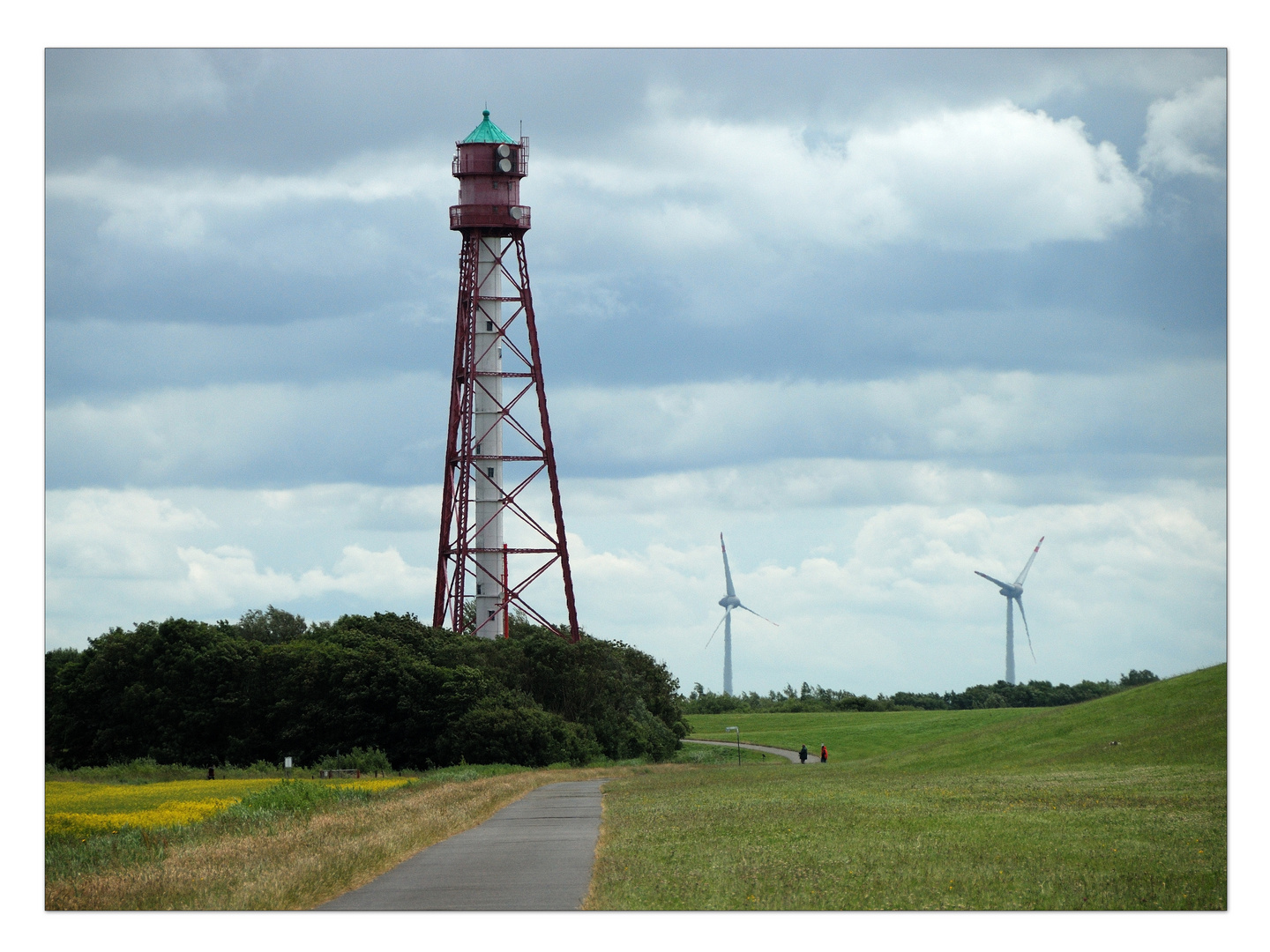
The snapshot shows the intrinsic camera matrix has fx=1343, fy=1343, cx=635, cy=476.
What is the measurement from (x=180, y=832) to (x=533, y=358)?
4999 cm

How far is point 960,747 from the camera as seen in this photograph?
66.7 metres

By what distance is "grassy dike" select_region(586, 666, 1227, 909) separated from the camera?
2202 centimetres

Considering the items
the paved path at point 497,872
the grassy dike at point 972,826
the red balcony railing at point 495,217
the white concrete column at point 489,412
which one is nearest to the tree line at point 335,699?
the white concrete column at point 489,412

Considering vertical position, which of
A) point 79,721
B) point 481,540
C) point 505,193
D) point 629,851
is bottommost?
point 79,721

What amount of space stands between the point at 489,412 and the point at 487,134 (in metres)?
16.8

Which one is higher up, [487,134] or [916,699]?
[487,134]

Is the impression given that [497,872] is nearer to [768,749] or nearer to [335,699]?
[335,699]

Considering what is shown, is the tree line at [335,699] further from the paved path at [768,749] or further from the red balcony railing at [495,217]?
the red balcony railing at [495,217]

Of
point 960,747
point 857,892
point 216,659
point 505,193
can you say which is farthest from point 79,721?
point 857,892

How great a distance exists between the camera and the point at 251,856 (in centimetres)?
2555

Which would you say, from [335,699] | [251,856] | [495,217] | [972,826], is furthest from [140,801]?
[495,217]

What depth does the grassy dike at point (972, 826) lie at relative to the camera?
22.0 metres

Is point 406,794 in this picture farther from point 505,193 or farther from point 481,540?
point 505,193

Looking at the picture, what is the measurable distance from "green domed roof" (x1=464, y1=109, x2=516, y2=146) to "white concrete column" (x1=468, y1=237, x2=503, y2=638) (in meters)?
5.90
